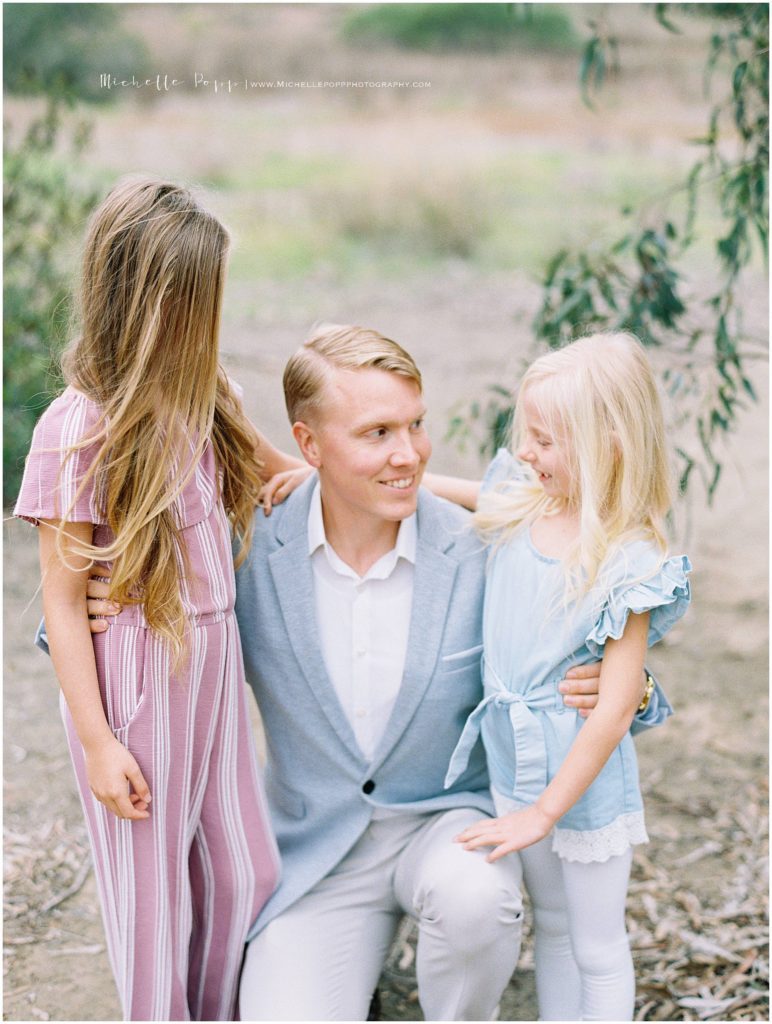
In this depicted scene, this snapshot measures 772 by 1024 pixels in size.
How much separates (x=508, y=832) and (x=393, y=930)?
434 mm

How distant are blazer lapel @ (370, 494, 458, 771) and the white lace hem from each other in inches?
13.3

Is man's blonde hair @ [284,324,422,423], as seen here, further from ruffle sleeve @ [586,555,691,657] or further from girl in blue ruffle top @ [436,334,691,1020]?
ruffle sleeve @ [586,555,691,657]

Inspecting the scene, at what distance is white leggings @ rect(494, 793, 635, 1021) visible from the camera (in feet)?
6.49

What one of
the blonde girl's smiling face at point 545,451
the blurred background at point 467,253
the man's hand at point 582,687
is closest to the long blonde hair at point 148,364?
the blurred background at point 467,253

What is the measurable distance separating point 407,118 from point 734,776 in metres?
6.48

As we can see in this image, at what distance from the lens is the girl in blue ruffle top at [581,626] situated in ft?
6.22

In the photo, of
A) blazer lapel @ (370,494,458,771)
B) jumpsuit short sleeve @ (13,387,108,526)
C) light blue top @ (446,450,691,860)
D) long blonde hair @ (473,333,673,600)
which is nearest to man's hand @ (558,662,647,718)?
light blue top @ (446,450,691,860)

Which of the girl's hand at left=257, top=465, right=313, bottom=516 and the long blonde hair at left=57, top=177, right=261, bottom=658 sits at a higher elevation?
the long blonde hair at left=57, top=177, right=261, bottom=658

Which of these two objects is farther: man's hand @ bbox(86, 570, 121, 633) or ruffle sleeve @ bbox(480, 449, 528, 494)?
ruffle sleeve @ bbox(480, 449, 528, 494)

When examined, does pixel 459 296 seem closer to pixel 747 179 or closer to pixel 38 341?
pixel 38 341

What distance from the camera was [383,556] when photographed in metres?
2.12

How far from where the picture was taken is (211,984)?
2133 mm

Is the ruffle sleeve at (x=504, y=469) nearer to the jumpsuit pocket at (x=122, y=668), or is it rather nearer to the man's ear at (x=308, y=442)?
the man's ear at (x=308, y=442)

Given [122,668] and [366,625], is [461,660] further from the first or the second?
[122,668]
